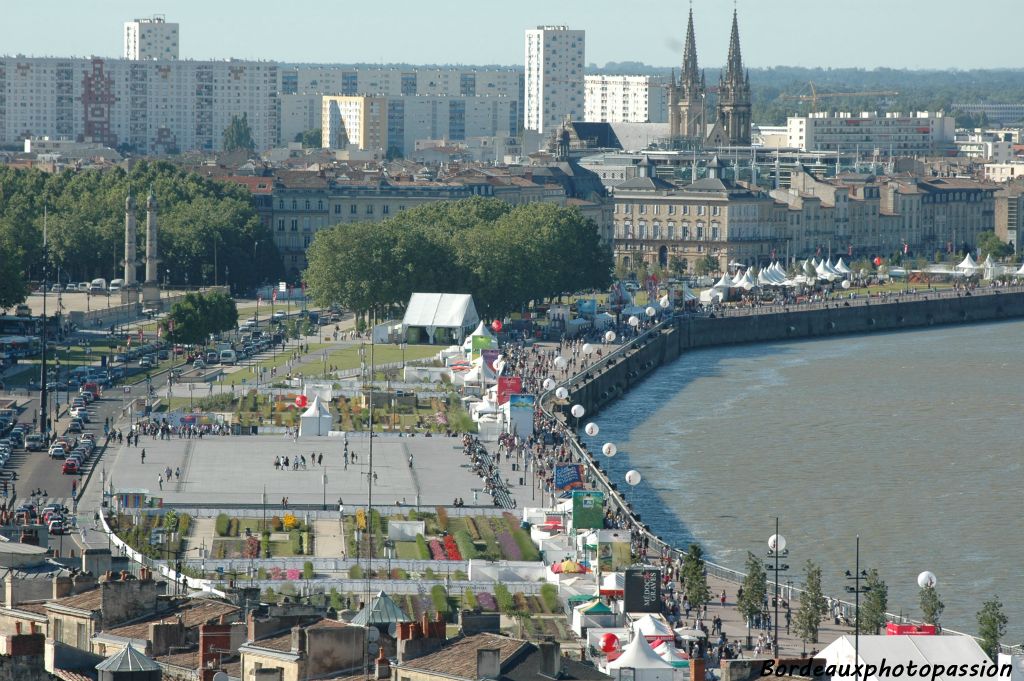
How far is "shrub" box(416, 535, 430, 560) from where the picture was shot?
3859cm

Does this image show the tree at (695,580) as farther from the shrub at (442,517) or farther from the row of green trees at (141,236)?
the row of green trees at (141,236)

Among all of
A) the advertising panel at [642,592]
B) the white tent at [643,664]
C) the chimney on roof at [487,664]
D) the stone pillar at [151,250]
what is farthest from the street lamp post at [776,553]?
the stone pillar at [151,250]

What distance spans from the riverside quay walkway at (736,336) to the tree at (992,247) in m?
18.3

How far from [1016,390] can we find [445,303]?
48.7 ft

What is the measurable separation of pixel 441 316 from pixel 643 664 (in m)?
44.5

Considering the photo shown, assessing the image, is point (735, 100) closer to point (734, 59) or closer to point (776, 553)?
point (734, 59)

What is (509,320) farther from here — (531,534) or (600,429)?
(531,534)

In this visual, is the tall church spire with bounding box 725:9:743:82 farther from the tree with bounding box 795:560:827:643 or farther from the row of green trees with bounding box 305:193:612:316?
the tree with bounding box 795:560:827:643

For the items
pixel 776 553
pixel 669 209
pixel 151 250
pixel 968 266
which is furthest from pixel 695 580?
pixel 669 209

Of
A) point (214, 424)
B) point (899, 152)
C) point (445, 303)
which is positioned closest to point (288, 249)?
point (445, 303)

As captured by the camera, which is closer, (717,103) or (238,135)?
(717,103)

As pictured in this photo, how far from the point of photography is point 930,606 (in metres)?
34.7

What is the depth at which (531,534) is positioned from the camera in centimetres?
4147

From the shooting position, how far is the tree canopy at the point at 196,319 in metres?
68.0
